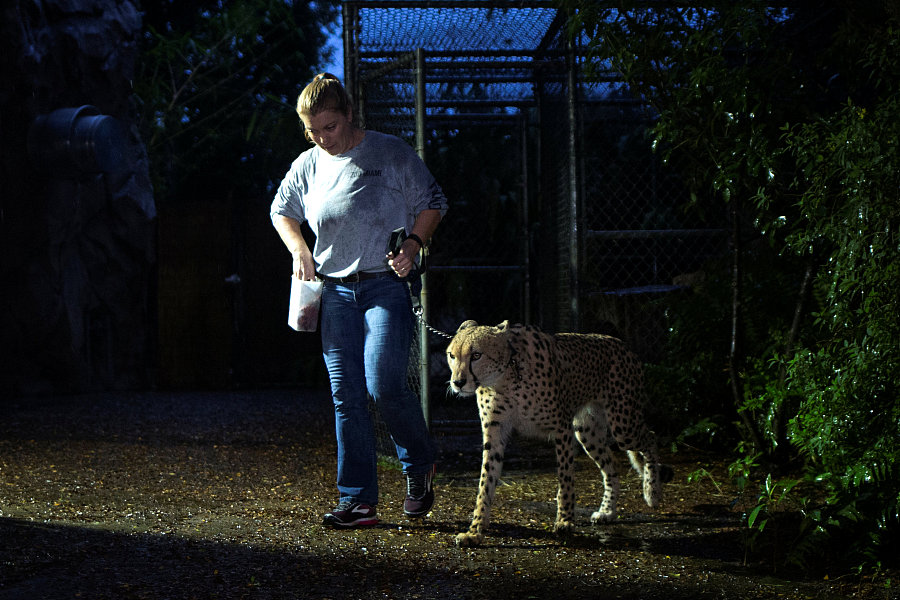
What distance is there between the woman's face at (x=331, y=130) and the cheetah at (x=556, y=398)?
3.30ft

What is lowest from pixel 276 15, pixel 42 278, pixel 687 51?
pixel 42 278

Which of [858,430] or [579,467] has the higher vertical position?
[858,430]

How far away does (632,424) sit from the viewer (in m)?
5.11

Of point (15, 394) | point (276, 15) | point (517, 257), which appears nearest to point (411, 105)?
point (517, 257)

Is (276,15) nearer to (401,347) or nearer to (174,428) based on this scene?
(174,428)

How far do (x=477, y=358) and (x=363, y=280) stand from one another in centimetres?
65

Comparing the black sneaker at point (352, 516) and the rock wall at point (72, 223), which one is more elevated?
the rock wall at point (72, 223)

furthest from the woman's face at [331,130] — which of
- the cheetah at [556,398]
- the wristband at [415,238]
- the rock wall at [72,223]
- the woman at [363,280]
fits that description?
the rock wall at [72,223]

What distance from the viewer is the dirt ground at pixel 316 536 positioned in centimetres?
365

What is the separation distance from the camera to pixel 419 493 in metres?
4.74

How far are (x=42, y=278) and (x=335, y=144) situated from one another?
6.97 m

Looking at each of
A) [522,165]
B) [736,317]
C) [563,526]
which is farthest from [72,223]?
[563,526]

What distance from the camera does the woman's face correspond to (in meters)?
4.38

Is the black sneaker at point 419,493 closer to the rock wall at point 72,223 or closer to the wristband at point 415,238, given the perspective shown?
the wristband at point 415,238
